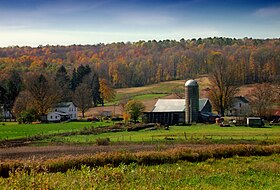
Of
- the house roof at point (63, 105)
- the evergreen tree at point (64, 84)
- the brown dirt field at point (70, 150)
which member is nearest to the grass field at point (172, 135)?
the brown dirt field at point (70, 150)

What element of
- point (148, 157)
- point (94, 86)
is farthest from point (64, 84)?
point (148, 157)

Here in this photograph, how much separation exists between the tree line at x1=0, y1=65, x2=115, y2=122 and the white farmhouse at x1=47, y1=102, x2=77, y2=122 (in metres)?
1.19

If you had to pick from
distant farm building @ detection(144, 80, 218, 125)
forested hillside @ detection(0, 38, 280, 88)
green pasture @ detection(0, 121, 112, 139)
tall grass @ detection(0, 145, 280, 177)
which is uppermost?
forested hillside @ detection(0, 38, 280, 88)

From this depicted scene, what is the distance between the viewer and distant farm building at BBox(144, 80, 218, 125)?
6322 cm

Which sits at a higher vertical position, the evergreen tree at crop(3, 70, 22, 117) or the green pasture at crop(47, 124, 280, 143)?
the evergreen tree at crop(3, 70, 22, 117)

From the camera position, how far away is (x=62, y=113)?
73.4 meters

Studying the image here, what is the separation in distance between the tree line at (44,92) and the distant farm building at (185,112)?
1778cm

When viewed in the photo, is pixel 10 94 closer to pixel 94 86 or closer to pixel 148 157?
pixel 94 86

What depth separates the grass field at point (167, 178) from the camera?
33.6 ft

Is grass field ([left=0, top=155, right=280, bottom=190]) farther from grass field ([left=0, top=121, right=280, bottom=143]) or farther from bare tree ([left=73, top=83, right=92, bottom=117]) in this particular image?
bare tree ([left=73, top=83, right=92, bottom=117])

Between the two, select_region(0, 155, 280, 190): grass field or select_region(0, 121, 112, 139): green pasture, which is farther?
select_region(0, 121, 112, 139): green pasture

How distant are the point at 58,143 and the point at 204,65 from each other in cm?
9916

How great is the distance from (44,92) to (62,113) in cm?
499

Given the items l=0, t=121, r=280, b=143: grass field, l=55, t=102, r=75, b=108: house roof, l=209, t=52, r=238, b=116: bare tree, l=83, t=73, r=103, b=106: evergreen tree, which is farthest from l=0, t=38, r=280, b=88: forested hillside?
l=0, t=121, r=280, b=143: grass field
